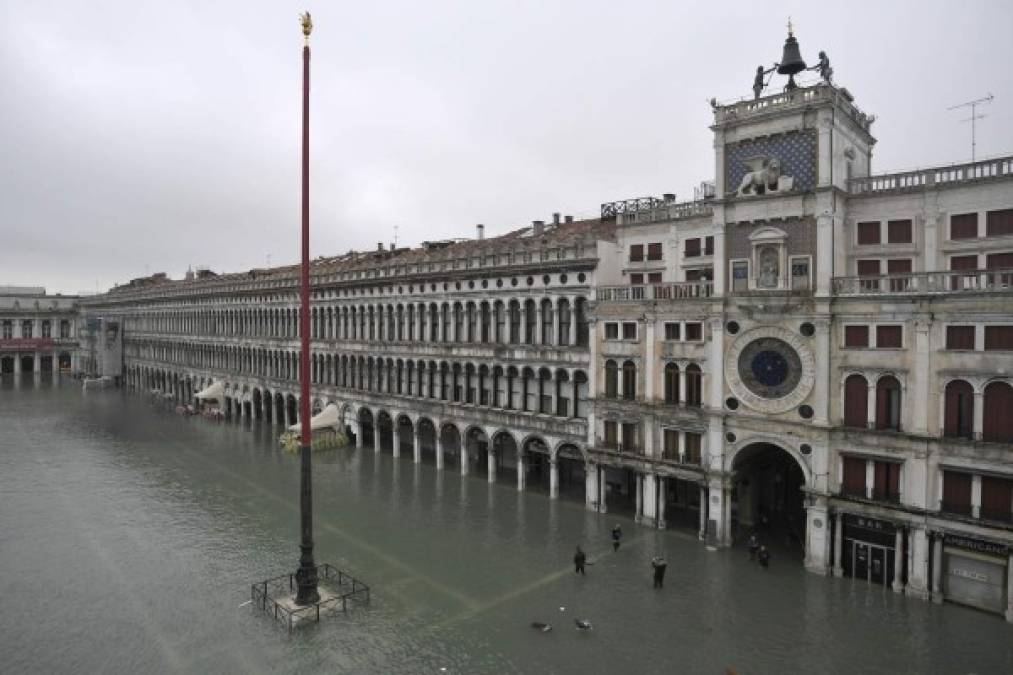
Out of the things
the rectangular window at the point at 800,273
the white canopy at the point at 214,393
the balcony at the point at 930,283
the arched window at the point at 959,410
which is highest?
the rectangular window at the point at 800,273

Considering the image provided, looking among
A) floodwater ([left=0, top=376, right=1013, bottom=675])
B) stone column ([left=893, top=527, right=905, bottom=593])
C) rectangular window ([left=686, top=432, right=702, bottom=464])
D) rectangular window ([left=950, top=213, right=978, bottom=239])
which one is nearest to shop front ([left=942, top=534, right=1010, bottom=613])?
floodwater ([left=0, top=376, right=1013, bottom=675])

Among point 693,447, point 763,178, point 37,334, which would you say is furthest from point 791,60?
point 37,334

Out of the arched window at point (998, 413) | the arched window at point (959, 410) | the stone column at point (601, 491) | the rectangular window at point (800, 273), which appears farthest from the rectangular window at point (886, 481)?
the stone column at point (601, 491)

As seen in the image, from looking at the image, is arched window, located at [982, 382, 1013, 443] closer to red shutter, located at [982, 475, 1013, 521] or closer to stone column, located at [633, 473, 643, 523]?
red shutter, located at [982, 475, 1013, 521]

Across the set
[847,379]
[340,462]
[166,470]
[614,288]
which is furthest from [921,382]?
[166,470]

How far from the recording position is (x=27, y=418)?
2879 inches

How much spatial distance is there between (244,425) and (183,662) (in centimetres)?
5137

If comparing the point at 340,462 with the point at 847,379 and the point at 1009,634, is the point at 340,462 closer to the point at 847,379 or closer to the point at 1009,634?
the point at 847,379

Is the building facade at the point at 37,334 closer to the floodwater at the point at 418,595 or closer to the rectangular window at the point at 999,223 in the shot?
the floodwater at the point at 418,595

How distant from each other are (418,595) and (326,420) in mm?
32205

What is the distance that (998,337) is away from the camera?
25516 millimetres

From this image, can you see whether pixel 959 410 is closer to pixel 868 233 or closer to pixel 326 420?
pixel 868 233

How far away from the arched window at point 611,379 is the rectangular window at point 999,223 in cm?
1865

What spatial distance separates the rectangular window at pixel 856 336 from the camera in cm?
2905
